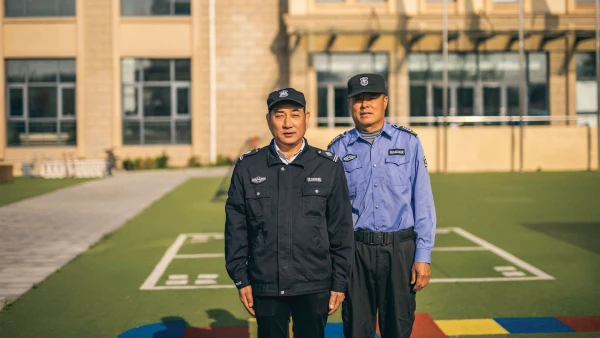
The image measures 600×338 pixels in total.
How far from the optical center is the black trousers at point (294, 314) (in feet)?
12.7

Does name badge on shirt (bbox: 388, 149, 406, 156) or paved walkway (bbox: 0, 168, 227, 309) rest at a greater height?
name badge on shirt (bbox: 388, 149, 406, 156)

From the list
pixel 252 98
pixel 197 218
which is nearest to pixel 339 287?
pixel 197 218

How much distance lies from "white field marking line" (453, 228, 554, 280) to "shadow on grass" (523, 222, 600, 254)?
4.07 ft

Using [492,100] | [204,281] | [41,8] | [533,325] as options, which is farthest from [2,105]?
[533,325]

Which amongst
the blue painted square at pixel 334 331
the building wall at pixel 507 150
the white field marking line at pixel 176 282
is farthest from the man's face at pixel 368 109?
the building wall at pixel 507 150

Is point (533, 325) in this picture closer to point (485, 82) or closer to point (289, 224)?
point (289, 224)

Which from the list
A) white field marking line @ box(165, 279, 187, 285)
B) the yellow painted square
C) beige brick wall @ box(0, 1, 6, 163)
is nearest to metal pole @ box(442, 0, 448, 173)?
beige brick wall @ box(0, 1, 6, 163)

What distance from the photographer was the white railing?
98.4 feet

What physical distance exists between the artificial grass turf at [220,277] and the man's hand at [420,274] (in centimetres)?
226

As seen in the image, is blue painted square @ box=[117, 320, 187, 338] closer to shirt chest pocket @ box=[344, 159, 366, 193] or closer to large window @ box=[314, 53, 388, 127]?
shirt chest pocket @ box=[344, 159, 366, 193]

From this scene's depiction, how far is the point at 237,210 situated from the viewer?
3906mm

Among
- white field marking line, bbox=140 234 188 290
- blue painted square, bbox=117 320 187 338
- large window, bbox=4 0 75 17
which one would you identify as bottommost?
white field marking line, bbox=140 234 188 290

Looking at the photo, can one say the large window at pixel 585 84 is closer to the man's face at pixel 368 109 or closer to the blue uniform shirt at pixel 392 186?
the blue uniform shirt at pixel 392 186

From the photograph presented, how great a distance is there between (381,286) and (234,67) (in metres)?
30.6
